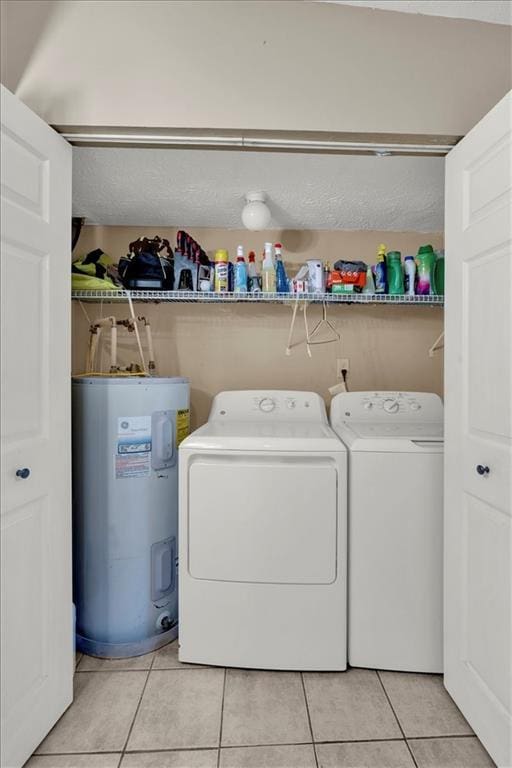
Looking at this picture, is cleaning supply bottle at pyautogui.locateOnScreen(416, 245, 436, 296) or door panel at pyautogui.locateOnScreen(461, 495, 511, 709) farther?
cleaning supply bottle at pyautogui.locateOnScreen(416, 245, 436, 296)

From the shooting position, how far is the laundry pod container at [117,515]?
1741 mm

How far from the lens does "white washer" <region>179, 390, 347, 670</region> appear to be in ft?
5.29

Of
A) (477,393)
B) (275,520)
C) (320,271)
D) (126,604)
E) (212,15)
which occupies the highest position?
(212,15)

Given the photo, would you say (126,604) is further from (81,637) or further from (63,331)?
(63,331)

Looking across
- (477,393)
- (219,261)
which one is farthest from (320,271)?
(477,393)

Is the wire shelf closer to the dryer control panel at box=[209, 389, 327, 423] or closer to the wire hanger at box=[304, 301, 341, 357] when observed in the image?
the wire hanger at box=[304, 301, 341, 357]

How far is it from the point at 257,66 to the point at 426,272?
1.24m

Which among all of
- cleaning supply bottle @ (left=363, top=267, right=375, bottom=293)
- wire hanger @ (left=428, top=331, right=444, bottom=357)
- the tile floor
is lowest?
the tile floor

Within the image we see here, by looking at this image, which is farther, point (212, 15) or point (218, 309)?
point (218, 309)

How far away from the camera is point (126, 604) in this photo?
175 cm

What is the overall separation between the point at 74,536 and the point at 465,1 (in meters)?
2.44

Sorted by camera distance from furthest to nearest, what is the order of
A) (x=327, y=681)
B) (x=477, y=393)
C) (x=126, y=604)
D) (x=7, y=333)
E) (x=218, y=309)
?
(x=218, y=309), (x=126, y=604), (x=327, y=681), (x=477, y=393), (x=7, y=333)

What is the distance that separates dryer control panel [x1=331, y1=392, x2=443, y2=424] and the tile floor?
3.65 ft

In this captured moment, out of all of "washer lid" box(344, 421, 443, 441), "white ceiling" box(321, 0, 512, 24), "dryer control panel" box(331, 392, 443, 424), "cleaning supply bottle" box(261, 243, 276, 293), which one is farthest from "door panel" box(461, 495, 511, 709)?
"white ceiling" box(321, 0, 512, 24)
